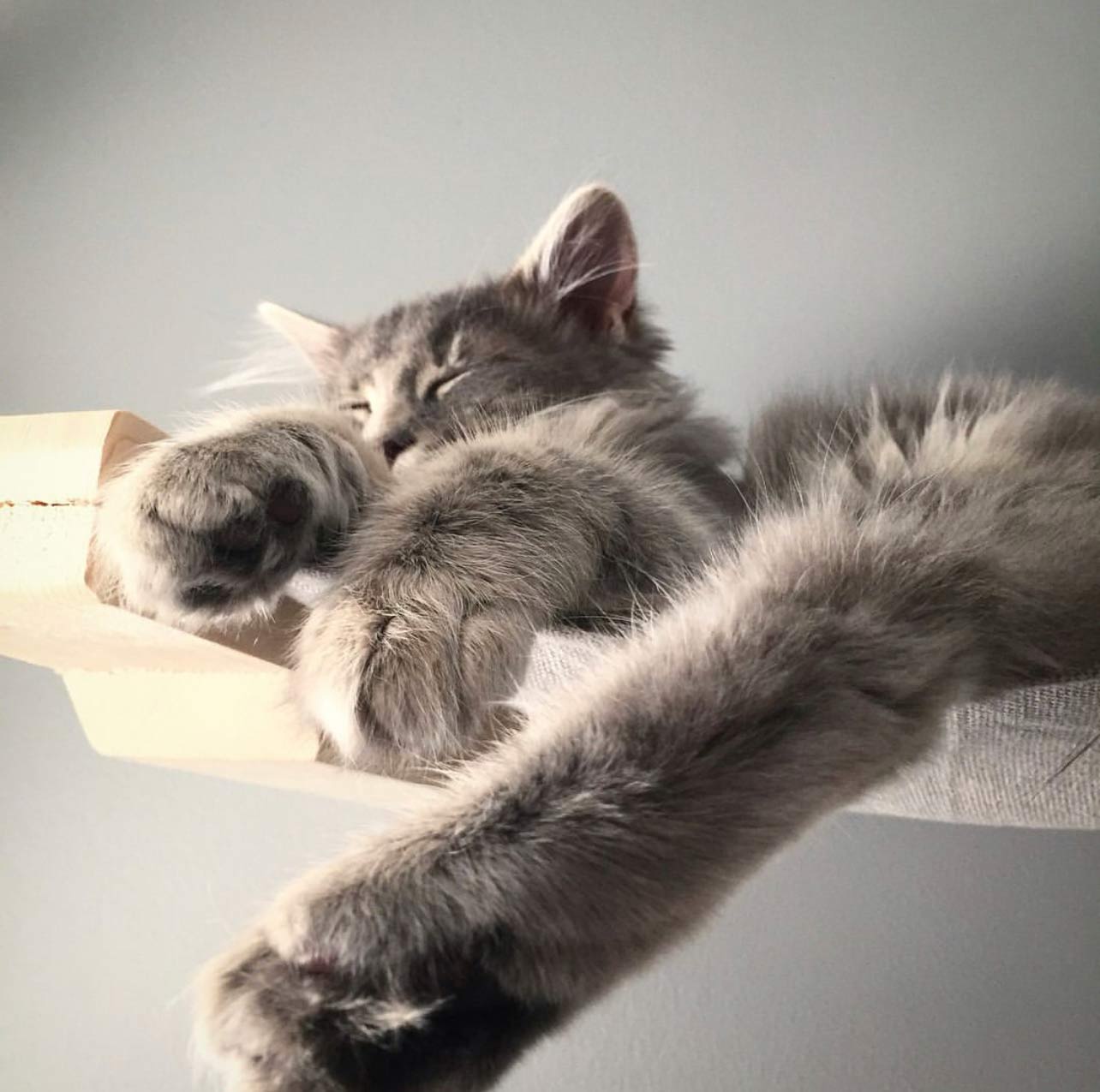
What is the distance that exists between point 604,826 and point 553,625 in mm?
225

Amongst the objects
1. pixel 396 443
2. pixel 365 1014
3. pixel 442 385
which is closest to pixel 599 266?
pixel 442 385

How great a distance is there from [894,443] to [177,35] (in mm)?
1571

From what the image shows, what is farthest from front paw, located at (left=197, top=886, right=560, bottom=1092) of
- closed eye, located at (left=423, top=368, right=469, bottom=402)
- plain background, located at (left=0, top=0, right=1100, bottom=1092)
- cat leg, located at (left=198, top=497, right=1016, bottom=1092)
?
closed eye, located at (left=423, top=368, right=469, bottom=402)

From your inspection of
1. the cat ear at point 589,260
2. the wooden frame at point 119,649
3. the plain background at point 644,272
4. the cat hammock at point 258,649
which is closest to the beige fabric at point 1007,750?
the cat hammock at point 258,649

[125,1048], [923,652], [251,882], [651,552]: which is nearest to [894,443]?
[651,552]

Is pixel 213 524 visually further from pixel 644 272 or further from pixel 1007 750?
pixel 644 272

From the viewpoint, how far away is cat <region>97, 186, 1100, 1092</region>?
43 cm

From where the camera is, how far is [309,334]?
1.39 metres

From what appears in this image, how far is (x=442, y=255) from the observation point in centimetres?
170

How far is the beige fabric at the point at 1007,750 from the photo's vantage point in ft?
2.06

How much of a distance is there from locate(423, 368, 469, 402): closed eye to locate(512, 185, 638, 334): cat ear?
0.18m

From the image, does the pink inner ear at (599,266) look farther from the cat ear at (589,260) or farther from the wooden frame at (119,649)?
the wooden frame at (119,649)

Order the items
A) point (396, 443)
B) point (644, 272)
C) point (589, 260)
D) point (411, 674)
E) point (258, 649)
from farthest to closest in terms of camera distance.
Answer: point (644, 272), point (589, 260), point (396, 443), point (258, 649), point (411, 674)

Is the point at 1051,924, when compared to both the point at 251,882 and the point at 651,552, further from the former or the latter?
the point at 251,882
